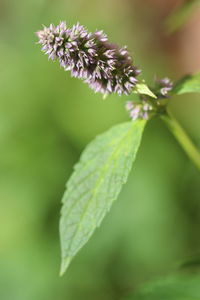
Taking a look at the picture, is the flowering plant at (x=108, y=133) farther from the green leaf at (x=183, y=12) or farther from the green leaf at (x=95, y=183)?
the green leaf at (x=183, y=12)

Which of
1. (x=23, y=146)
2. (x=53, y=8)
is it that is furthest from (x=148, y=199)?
(x=53, y=8)

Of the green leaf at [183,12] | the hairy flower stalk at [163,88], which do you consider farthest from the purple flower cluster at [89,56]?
the green leaf at [183,12]

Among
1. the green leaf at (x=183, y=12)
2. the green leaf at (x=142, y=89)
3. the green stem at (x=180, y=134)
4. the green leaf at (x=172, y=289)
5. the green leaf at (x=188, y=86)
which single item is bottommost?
the green leaf at (x=172, y=289)

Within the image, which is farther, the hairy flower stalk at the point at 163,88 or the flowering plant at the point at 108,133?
the hairy flower stalk at the point at 163,88

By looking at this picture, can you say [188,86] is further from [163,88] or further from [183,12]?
[183,12]

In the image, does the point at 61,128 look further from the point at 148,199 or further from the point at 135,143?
the point at 135,143

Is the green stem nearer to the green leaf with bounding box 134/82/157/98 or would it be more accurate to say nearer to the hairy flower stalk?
the hairy flower stalk
